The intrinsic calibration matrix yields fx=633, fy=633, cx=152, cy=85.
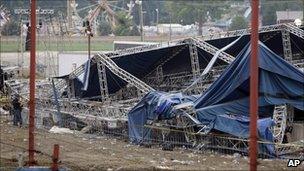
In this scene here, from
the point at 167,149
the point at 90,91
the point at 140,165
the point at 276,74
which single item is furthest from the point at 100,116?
the point at 140,165

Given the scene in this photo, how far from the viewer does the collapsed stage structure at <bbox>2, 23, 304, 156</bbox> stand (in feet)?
63.8

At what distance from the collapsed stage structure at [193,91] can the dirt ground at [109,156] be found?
0.72m

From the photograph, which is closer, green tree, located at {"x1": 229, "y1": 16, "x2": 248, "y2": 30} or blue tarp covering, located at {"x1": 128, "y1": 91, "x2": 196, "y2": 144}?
blue tarp covering, located at {"x1": 128, "y1": 91, "x2": 196, "y2": 144}

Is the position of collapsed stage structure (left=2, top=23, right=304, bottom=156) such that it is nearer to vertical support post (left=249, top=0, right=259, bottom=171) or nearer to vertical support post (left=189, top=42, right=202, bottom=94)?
vertical support post (left=189, top=42, right=202, bottom=94)

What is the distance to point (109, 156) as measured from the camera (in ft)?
58.1

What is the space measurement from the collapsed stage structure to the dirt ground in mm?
717

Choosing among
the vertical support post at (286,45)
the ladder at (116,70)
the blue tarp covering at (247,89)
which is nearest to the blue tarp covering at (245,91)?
the blue tarp covering at (247,89)

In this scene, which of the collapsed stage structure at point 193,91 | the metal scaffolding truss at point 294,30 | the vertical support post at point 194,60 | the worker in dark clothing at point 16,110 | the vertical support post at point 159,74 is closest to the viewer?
the collapsed stage structure at point 193,91

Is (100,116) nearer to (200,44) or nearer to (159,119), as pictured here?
(159,119)

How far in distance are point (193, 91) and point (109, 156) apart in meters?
7.24

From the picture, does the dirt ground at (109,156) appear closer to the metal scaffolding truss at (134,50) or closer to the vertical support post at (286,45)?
the metal scaffolding truss at (134,50)

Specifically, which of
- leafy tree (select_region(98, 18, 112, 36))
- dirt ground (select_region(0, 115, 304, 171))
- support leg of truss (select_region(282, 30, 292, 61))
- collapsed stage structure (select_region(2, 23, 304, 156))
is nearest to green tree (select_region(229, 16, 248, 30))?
leafy tree (select_region(98, 18, 112, 36))

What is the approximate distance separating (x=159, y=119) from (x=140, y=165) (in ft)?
17.3

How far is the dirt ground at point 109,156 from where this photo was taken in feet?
49.9
